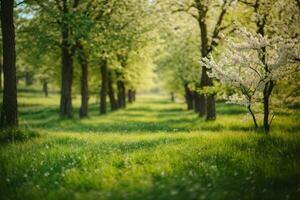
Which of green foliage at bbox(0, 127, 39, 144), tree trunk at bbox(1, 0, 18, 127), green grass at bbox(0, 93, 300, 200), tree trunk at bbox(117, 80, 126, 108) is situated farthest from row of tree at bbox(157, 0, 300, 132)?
tree trunk at bbox(117, 80, 126, 108)

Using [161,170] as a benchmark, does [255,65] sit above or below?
above

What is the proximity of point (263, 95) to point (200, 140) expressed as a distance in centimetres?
359

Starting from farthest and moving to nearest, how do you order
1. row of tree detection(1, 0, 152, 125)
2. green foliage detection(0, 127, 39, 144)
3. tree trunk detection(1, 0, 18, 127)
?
1. row of tree detection(1, 0, 152, 125)
2. tree trunk detection(1, 0, 18, 127)
3. green foliage detection(0, 127, 39, 144)

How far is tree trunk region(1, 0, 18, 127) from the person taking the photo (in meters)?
16.7

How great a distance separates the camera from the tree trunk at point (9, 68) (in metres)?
16.7

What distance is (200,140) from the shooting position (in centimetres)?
1345

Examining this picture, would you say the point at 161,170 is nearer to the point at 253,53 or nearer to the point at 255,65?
the point at 255,65

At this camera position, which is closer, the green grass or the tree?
the green grass

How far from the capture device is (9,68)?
1684 cm

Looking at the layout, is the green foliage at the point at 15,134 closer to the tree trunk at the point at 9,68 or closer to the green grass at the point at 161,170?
the tree trunk at the point at 9,68

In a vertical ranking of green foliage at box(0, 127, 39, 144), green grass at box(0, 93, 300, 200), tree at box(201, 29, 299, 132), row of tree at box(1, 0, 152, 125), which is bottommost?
green grass at box(0, 93, 300, 200)

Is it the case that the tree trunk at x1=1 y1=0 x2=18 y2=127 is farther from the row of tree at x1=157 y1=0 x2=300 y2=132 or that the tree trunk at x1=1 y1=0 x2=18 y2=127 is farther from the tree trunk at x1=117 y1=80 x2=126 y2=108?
the tree trunk at x1=117 y1=80 x2=126 y2=108

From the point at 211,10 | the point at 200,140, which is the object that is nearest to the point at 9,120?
the point at 200,140

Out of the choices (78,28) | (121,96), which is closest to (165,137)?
(78,28)
